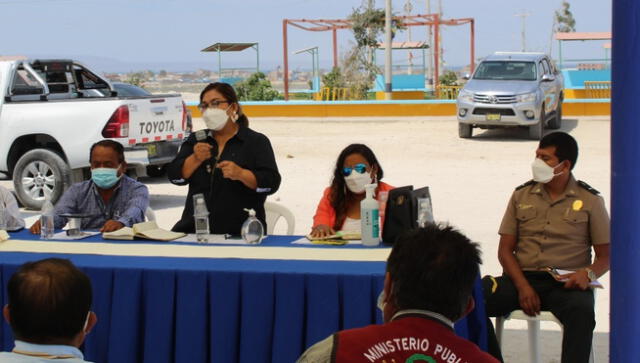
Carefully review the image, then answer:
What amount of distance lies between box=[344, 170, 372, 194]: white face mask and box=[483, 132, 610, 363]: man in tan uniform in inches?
31.8

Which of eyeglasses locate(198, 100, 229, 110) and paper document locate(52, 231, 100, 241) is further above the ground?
eyeglasses locate(198, 100, 229, 110)

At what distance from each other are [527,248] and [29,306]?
306 centimetres

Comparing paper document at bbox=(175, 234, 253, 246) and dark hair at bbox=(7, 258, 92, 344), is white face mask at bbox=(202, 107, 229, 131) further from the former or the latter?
dark hair at bbox=(7, 258, 92, 344)

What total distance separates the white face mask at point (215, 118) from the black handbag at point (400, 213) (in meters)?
1.21

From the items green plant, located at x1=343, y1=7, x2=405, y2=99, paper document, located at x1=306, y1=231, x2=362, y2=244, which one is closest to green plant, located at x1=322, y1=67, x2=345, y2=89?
green plant, located at x1=343, y1=7, x2=405, y2=99

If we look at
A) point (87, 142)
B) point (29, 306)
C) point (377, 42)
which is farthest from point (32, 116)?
point (377, 42)

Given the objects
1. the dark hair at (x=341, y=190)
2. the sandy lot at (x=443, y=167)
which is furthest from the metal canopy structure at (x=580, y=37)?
the dark hair at (x=341, y=190)

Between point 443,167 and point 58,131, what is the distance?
19.8ft

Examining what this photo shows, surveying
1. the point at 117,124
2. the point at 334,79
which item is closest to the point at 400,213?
the point at 117,124

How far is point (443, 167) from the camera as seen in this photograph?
46.8 ft

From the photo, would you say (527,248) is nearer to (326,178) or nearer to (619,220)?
(619,220)

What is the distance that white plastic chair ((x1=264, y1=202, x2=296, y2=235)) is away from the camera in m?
6.10

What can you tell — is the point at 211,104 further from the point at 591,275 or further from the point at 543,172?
the point at 591,275

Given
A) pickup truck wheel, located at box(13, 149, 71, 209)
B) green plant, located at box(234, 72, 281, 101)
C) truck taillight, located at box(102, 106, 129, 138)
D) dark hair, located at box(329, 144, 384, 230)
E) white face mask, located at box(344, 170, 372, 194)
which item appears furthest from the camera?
green plant, located at box(234, 72, 281, 101)
